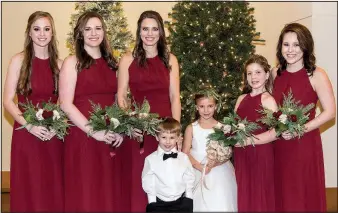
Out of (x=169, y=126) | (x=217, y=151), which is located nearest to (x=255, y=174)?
(x=217, y=151)

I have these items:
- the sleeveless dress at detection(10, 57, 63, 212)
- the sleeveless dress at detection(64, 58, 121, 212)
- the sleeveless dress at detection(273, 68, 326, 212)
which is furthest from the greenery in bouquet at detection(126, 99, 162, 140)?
the sleeveless dress at detection(273, 68, 326, 212)

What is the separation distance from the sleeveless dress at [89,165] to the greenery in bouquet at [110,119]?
23 centimetres

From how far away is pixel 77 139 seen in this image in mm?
4953

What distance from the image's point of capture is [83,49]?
5145 mm

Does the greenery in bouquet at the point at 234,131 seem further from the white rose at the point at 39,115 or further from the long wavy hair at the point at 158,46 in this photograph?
the white rose at the point at 39,115

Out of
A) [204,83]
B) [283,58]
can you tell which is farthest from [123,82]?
[204,83]

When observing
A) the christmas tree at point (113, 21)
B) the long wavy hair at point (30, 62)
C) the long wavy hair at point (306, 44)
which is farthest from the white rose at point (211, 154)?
Result: the christmas tree at point (113, 21)

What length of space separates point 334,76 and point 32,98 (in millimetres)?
5640

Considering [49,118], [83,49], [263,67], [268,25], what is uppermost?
[268,25]

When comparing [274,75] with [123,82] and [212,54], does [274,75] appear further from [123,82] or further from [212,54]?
[212,54]

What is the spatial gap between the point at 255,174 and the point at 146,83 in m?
1.59

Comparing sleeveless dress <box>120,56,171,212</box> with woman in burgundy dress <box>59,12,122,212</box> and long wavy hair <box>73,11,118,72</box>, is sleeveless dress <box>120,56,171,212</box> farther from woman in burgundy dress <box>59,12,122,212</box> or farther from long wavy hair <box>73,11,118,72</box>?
long wavy hair <box>73,11,118,72</box>

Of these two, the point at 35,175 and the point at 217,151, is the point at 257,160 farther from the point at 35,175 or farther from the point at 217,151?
the point at 35,175

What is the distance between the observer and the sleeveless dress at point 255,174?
5227 millimetres
